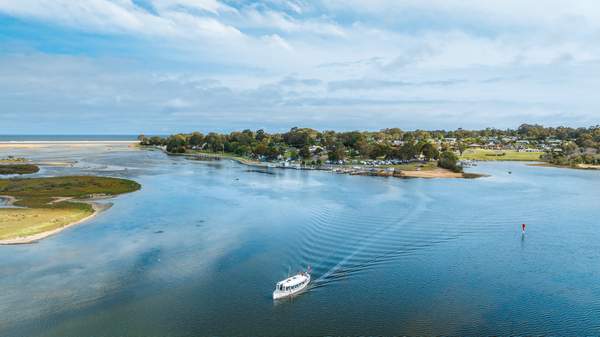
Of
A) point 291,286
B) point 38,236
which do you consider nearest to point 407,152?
point 38,236

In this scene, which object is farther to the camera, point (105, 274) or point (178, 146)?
point (178, 146)

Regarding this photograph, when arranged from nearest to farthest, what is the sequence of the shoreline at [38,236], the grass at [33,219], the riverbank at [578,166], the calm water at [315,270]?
the calm water at [315,270] < the shoreline at [38,236] < the grass at [33,219] < the riverbank at [578,166]

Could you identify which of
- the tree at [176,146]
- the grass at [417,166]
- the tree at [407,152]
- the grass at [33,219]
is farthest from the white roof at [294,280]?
the tree at [176,146]

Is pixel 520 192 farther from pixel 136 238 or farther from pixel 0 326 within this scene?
pixel 0 326

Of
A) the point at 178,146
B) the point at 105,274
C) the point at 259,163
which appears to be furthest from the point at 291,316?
the point at 178,146

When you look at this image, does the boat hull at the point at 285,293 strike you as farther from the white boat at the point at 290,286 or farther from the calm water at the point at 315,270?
the calm water at the point at 315,270

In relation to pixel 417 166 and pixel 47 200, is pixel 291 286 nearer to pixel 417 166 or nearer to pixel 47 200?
pixel 47 200
